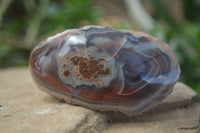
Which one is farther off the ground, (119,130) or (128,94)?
(128,94)

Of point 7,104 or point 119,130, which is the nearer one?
point 119,130

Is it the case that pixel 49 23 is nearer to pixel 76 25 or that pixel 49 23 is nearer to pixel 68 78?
pixel 76 25

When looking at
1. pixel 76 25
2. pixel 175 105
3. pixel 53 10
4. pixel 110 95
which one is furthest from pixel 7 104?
pixel 53 10

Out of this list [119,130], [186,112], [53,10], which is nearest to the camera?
[119,130]

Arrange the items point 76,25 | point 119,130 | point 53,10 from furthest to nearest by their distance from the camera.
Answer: point 53,10, point 76,25, point 119,130
